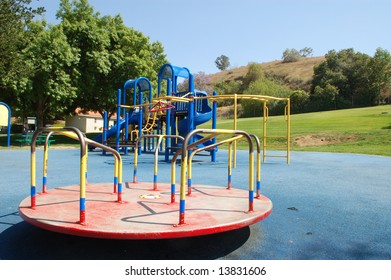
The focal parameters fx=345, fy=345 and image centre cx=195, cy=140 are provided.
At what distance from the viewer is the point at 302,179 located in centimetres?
772

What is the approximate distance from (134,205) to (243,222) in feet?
Answer: 4.53

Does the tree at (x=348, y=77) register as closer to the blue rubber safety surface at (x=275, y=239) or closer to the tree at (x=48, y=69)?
the tree at (x=48, y=69)

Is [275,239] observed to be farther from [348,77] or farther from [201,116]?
[348,77]

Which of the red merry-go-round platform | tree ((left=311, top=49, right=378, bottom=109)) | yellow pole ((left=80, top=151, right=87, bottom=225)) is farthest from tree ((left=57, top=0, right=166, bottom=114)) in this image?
tree ((left=311, top=49, right=378, bottom=109))

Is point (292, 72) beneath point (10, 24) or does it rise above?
above

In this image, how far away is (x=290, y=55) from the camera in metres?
123

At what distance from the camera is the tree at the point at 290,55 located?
121750mm

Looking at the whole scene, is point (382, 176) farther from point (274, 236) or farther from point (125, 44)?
point (125, 44)

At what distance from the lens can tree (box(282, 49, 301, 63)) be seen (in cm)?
12175

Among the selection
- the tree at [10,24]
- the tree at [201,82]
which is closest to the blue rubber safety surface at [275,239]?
the tree at [10,24]

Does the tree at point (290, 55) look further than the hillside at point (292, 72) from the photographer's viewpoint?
Yes

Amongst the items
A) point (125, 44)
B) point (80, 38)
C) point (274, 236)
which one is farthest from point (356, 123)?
point (274, 236)

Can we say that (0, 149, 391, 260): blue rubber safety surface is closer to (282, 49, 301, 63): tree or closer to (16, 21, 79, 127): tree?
(16, 21, 79, 127): tree

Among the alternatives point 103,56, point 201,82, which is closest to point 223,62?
point 201,82
